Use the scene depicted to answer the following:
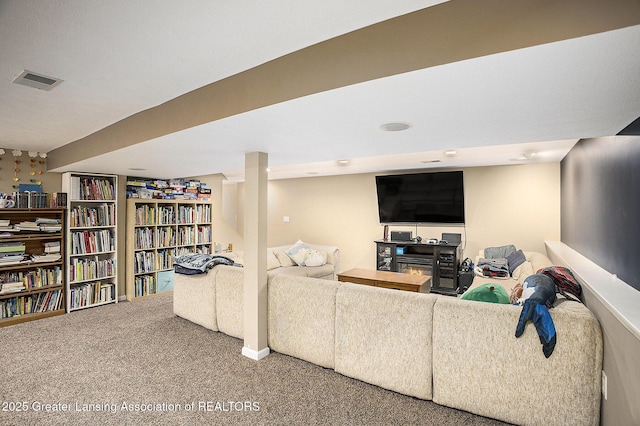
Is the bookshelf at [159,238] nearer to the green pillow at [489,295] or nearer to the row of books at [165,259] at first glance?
the row of books at [165,259]

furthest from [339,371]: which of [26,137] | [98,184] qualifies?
[98,184]

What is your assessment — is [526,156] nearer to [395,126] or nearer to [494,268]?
[494,268]

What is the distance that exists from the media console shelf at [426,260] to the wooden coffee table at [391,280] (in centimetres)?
107

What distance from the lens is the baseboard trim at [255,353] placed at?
301 centimetres

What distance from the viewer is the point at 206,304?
12.2 ft

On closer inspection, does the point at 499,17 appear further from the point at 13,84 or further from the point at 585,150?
the point at 585,150

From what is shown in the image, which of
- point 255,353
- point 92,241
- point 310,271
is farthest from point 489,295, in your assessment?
point 92,241

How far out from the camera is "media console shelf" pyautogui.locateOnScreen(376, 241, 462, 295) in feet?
17.8

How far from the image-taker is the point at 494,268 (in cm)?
455

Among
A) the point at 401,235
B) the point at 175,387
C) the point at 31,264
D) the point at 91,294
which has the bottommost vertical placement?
the point at 175,387

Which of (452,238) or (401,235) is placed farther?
(401,235)

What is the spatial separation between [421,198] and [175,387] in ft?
15.6

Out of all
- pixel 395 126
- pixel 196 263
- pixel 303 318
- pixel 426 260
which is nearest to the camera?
pixel 395 126

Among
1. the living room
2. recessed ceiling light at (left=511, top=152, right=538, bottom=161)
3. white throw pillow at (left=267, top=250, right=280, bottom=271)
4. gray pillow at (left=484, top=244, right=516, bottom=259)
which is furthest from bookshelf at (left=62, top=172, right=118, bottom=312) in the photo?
recessed ceiling light at (left=511, top=152, right=538, bottom=161)
